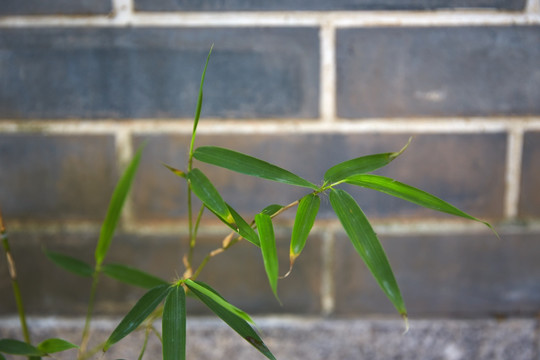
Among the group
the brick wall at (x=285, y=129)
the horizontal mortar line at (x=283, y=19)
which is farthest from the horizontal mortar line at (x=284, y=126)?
the horizontal mortar line at (x=283, y=19)

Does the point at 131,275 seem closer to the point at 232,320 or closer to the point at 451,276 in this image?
the point at 232,320

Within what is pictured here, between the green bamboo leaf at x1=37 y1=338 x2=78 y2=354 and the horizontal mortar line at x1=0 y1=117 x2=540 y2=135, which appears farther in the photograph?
the horizontal mortar line at x1=0 y1=117 x2=540 y2=135

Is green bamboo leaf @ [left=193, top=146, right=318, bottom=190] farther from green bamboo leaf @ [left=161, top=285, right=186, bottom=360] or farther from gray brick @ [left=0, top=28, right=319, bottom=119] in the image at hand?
gray brick @ [left=0, top=28, right=319, bottom=119]

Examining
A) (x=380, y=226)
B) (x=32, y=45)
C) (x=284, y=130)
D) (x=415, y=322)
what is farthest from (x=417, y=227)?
(x=32, y=45)

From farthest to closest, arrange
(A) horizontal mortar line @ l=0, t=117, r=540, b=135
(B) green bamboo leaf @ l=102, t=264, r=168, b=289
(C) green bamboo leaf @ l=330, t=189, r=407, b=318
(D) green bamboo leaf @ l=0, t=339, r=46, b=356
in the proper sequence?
(A) horizontal mortar line @ l=0, t=117, r=540, b=135 → (B) green bamboo leaf @ l=102, t=264, r=168, b=289 → (D) green bamboo leaf @ l=0, t=339, r=46, b=356 → (C) green bamboo leaf @ l=330, t=189, r=407, b=318

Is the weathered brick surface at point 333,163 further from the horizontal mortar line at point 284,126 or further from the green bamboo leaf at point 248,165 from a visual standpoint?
the green bamboo leaf at point 248,165

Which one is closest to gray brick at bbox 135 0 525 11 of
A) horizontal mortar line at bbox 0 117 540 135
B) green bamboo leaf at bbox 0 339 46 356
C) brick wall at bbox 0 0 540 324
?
brick wall at bbox 0 0 540 324

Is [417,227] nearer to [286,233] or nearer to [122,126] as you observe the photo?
[286,233]

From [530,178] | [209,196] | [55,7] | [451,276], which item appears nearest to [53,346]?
[209,196]
